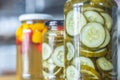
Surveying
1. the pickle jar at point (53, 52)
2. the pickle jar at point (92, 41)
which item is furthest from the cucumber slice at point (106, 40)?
the pickle jar at point (53, 52)

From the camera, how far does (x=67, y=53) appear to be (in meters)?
0.51

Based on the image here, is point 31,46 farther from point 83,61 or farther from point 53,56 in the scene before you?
point 83,61

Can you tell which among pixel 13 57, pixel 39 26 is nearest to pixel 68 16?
pixel 39 26

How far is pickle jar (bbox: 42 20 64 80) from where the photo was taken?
1.95ft

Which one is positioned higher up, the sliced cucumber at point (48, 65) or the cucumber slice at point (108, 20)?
the cucumber slice at point (108, 20)

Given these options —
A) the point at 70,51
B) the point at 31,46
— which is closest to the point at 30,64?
the point at 31,46

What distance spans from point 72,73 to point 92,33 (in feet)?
0.25

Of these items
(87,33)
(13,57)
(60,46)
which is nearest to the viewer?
(87,33)

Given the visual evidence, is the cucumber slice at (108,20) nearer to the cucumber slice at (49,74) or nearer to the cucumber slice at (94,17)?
the cucumber slice at (94,17)

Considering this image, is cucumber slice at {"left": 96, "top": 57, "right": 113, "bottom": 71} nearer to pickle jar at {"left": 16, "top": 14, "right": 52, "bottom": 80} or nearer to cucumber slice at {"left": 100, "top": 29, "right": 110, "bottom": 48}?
cucumber slice at {"left": 100, "top": 29, "right": 110, "bottom": 48}

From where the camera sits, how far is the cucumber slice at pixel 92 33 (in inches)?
18.9

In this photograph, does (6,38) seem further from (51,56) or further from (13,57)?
(51,56)

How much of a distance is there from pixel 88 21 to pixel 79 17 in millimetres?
18

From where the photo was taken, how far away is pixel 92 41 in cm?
48
